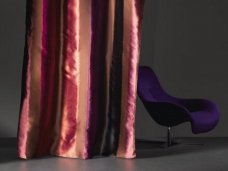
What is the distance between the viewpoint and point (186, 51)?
5309 millimetres

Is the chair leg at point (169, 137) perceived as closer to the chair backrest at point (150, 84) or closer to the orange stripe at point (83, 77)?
the chair backrest at point (150, 84)

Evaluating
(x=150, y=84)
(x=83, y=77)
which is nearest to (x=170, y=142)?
(x=150, y=84)

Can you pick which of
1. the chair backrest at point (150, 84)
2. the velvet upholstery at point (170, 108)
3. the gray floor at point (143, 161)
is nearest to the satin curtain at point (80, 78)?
the gray floor at point (143, 161)

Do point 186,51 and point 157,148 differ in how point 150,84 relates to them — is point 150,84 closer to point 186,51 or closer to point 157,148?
point 157,148

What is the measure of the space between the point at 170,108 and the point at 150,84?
21.8 inches

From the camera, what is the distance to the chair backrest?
4.65m

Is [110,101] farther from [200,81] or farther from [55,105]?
[200,81]

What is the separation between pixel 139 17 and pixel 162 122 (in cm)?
113

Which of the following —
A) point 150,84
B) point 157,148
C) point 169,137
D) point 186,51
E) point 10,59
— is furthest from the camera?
point 186,51

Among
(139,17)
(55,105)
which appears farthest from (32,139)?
(139,17)

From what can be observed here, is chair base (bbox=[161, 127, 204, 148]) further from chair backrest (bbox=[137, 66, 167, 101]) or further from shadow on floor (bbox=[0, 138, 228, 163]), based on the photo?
chair backrest (bbox=[137, 66, 167, 101])

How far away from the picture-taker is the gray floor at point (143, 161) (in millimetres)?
3475

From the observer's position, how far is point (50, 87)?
3.82 meters

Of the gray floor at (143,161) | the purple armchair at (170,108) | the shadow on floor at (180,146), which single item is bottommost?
the shadow on floor at (180,146)
